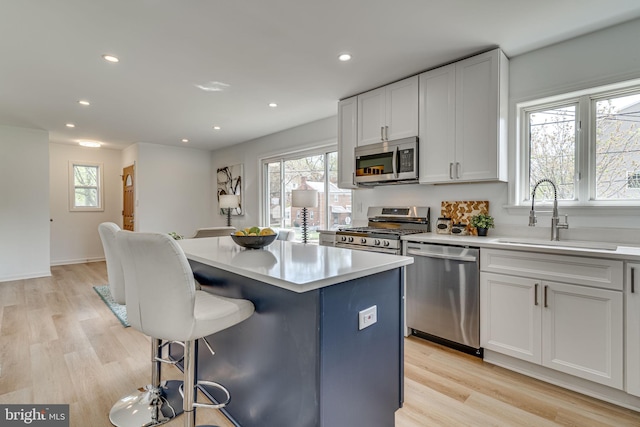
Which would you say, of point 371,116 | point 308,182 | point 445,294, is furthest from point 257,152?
point 445,294

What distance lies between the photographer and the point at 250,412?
65.6 inches

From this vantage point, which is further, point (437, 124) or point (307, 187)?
point (307, 187)

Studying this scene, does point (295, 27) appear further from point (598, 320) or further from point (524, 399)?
point (524, 399)

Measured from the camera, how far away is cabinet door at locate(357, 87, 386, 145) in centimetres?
326

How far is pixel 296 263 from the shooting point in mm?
1552

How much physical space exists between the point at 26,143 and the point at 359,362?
254 inches

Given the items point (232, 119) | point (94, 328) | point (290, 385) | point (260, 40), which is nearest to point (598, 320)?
point (290, 385)

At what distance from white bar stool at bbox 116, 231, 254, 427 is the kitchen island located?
20 cm

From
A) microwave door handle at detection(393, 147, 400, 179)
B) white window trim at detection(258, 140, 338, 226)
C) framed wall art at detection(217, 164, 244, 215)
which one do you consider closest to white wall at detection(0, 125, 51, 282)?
framed wall art at detection(217, 164, 244, 215)

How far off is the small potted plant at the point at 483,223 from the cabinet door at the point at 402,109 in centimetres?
99

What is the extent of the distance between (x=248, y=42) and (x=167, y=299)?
6.65 feet

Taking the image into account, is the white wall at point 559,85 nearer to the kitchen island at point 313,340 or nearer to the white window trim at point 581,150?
the white window trim at point 581,150

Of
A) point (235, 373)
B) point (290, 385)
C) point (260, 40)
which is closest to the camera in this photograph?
point (290, 385)

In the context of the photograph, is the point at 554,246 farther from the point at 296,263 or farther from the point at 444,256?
the point at 296,263
